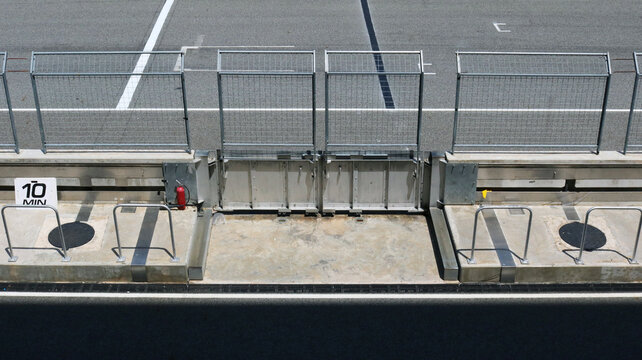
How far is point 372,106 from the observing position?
1516 centimetres

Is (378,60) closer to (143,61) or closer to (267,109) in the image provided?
(267,109)

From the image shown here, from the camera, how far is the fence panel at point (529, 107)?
45.4 feet

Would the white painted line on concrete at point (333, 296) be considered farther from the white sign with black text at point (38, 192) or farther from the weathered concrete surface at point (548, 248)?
the white sign with black text at point (38, 192)

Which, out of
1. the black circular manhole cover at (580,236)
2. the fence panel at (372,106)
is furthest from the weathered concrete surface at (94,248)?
the black circular manhole cover at (580,236)

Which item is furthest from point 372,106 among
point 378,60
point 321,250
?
point 321,250

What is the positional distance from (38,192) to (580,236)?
317 inches

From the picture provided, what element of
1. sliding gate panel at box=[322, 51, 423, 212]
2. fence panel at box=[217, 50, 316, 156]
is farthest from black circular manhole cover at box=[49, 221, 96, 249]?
sliding gate panel at box=[322, 51, 423, 212]
